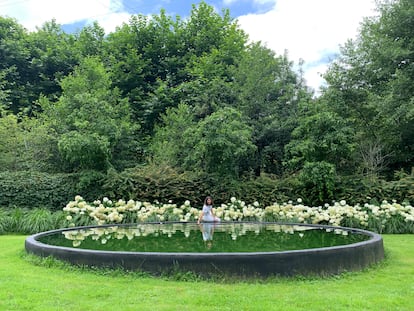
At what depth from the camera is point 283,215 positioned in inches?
483

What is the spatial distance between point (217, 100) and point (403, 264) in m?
12.7

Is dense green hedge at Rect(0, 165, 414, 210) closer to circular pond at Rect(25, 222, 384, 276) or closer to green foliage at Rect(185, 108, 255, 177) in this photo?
green foliage at Rect(185, 108, 255, 177)

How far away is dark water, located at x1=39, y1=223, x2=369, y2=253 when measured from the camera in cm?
711

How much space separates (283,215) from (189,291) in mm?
7754

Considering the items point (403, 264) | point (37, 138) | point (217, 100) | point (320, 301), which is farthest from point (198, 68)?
point (320, 301)

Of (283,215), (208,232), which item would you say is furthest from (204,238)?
(283,215)

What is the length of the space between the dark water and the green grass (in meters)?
1.20

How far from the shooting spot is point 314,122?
1417cm

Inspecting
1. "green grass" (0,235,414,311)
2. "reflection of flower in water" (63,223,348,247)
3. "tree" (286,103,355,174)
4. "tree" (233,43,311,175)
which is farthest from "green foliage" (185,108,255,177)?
"green grass" (0,235,414,311)

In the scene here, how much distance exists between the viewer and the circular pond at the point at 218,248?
5539 mm

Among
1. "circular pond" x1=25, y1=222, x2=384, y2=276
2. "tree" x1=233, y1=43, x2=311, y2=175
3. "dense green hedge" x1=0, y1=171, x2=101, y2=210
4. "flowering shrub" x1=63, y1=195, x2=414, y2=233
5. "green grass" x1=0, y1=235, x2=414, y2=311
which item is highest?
"tree" x1=233, y1=43, x2=311, y2=175

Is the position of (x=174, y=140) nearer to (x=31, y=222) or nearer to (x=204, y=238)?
(x=31, y=222)

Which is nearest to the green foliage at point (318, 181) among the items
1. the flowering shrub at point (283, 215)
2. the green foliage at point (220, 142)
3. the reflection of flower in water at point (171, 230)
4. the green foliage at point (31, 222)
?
the flowering shrub at point (283, 215)

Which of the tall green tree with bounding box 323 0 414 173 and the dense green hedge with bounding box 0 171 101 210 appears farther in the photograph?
the tall green tree with bounding box 323 0 414 173
